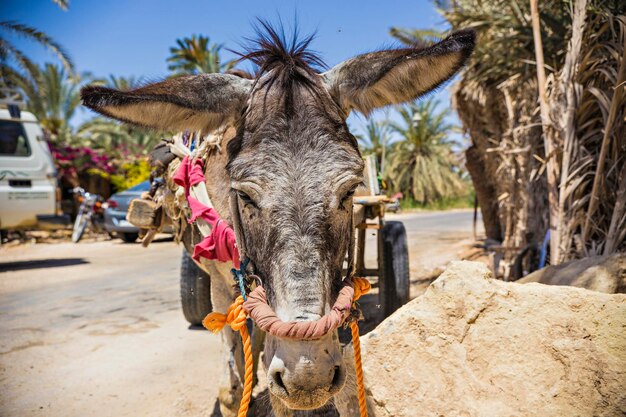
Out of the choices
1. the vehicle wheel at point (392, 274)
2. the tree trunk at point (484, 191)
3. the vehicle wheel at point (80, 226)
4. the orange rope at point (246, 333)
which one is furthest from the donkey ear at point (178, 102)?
the vehicle wheel at point (80, 226)

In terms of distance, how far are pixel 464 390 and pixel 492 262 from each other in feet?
17.1

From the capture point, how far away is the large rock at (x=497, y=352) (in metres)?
2.04

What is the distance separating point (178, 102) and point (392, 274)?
134 inches

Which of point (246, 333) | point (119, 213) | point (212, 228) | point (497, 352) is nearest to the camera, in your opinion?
point (246, 333)

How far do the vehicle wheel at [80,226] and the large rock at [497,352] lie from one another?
48.7 ft

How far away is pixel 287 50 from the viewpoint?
230cm

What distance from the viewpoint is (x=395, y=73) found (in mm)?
2059

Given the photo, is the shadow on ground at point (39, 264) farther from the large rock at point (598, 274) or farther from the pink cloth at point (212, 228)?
the large rock at point (598, 274)

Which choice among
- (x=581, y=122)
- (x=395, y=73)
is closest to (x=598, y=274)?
(x=581, y=122)

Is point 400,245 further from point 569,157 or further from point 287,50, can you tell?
point 287,50

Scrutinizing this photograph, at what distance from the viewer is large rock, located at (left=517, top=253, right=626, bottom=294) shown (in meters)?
2.95

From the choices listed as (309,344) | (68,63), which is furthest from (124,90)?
(68,63)

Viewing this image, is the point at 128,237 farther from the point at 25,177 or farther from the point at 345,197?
the point at 345,197

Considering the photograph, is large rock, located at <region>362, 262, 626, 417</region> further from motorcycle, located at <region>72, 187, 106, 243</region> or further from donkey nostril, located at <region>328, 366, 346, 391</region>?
motorcycle, located at <region>72, 187, 106, 243</region>
